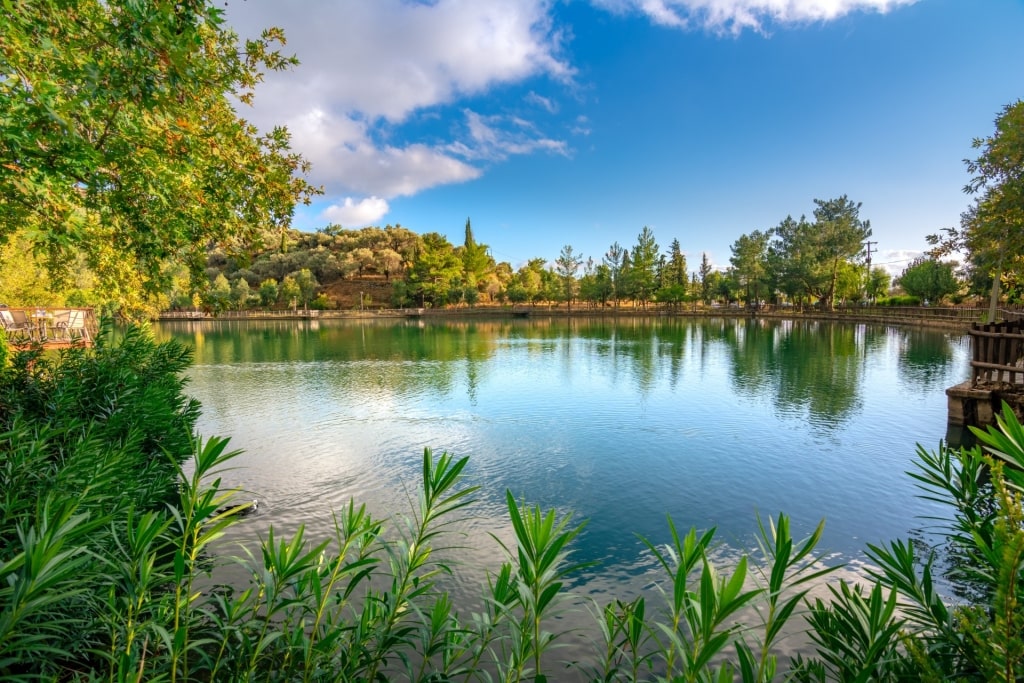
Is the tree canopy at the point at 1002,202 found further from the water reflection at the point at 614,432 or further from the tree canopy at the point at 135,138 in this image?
the tree canopy at the point at 135,138

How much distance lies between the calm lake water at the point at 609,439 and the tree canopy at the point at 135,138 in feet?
16.6

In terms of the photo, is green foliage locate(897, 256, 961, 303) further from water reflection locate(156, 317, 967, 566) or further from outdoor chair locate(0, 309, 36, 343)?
outdoor chair locate(0, 309, 36, 343)

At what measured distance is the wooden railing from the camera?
40.6ft

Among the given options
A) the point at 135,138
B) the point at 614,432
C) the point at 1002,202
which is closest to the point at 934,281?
the point at 1002,202

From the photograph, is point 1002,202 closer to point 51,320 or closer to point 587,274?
point 51,320

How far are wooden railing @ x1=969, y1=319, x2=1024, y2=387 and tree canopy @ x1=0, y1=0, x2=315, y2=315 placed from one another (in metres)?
16.1

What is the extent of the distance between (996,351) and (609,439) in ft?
34.0

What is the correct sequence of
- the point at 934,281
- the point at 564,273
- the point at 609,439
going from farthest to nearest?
the point at 564,273 → the point at 934,281 → the point at 609,439

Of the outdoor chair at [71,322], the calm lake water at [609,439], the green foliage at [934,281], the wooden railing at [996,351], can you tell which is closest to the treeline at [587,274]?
the green foliage at [934,281]

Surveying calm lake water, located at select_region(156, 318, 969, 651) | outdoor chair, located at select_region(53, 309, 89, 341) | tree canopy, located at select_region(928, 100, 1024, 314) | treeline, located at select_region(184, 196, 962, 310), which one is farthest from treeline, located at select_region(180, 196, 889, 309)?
tree canopy, located at select_region(928, 100, 1024, 314)

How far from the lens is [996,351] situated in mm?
13055

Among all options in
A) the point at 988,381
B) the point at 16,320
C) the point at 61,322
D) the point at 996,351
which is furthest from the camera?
the point at 61,322

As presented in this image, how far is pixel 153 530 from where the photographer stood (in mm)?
2436

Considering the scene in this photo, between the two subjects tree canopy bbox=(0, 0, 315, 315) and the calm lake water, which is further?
the calm lake water
